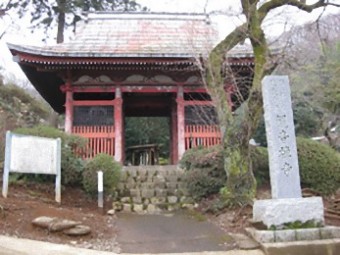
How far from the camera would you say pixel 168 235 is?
6273mm

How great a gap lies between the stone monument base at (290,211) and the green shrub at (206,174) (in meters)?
3.29

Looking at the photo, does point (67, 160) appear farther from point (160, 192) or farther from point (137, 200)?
point (160, 192)

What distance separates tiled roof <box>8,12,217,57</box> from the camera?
37.2 ft

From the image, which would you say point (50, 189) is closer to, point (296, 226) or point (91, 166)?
point (91, 166)

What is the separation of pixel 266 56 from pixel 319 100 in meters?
10.2

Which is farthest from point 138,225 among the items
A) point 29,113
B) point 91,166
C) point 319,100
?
point 29,113

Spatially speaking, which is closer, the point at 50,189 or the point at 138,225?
the point at 138,225

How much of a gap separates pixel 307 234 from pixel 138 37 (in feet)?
35.3

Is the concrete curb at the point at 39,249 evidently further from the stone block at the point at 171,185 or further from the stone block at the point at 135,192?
the stone block at the point at 171,185

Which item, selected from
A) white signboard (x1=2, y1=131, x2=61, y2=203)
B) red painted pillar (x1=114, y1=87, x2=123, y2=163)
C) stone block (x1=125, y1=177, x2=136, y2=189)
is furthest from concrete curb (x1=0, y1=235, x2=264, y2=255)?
red painted pillar (x1=114, y1=87, x2=123, y2=163)

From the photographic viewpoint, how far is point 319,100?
1720cm

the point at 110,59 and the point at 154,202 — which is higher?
the point at 110,59

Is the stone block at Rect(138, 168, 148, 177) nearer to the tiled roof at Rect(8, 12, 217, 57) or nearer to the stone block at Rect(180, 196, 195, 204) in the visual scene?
the stone block at Rect(180, 196, 195, 204)

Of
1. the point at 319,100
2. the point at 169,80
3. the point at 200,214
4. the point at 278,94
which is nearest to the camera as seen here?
the point at 278,94
